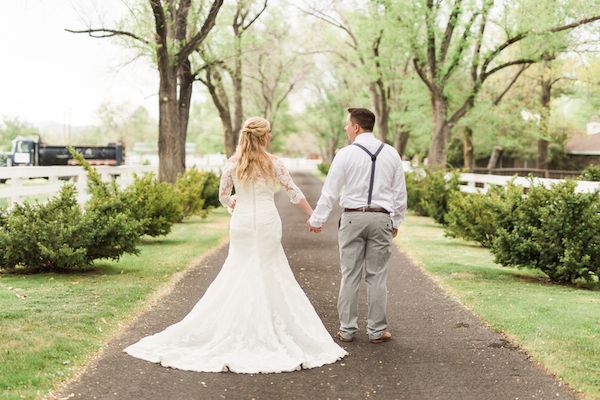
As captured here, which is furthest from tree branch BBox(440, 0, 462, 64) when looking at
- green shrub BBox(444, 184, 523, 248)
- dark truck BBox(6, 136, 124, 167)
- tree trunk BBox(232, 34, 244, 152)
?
dark truck BBox(6, 136, 124, 167)

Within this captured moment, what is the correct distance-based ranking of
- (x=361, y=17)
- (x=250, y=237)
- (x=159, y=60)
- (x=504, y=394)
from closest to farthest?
(x=504, y=394)
(x=250, y=237)
(x=159, y=60)
(x=361, y=17)

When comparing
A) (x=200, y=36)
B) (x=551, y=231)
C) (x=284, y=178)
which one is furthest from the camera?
(x=200, y=36)

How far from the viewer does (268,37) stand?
135 feet

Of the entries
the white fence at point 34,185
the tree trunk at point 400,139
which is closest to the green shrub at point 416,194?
the white fence at point 34,185

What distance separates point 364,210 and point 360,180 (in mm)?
279

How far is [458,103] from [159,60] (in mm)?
18490

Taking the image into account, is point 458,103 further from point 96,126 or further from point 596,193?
point 96,126

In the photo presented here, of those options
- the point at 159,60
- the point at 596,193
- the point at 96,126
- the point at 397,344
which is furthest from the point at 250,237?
the point at 96,126

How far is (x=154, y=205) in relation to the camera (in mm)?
16547

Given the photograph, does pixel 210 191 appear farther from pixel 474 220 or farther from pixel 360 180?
pixel 360 180

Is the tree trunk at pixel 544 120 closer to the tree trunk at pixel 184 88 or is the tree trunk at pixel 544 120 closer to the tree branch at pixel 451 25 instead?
the tree branch at pixel 451 25

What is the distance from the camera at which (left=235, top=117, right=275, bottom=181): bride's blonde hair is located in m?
7.04

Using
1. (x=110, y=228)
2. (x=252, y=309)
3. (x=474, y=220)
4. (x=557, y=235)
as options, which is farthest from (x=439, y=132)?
(x=252, y=309)

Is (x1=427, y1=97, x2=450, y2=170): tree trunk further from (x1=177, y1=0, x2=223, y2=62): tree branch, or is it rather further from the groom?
the groom
